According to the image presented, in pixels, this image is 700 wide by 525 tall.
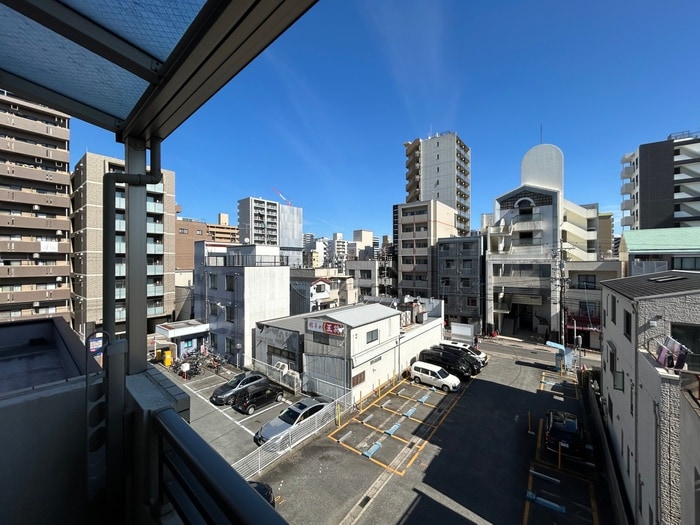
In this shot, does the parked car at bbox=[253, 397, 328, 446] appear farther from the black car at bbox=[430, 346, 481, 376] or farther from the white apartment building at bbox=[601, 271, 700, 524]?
the black car at bbox=[430, 346, 481, 376]

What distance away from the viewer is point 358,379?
41.3ft

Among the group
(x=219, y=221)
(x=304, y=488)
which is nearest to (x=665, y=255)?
(x=304, y=488)

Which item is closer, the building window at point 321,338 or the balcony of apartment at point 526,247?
the building window at point 321,338

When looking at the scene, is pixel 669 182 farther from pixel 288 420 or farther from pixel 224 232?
pixel 224 232

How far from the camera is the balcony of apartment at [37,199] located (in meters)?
21.1

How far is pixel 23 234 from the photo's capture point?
22250mm

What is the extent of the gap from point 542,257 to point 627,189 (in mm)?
23804

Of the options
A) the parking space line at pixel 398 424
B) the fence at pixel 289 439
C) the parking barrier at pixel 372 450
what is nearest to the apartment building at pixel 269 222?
the parking space line at pixel 398 424

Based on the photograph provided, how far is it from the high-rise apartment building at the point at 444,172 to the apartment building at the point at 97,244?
97.3ft

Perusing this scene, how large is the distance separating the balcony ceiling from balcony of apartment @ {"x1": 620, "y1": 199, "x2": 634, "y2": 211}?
161 feet

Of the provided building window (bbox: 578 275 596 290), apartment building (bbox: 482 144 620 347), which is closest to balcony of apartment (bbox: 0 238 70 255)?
apartment building (bbox: 482 144 620 347)

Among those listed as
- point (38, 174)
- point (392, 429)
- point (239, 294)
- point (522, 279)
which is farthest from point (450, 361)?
point (38, 174)

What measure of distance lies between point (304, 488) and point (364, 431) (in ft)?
10.6

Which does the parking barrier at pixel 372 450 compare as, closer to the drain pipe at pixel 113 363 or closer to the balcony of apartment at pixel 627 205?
the drain pipe at pixel 113 363
